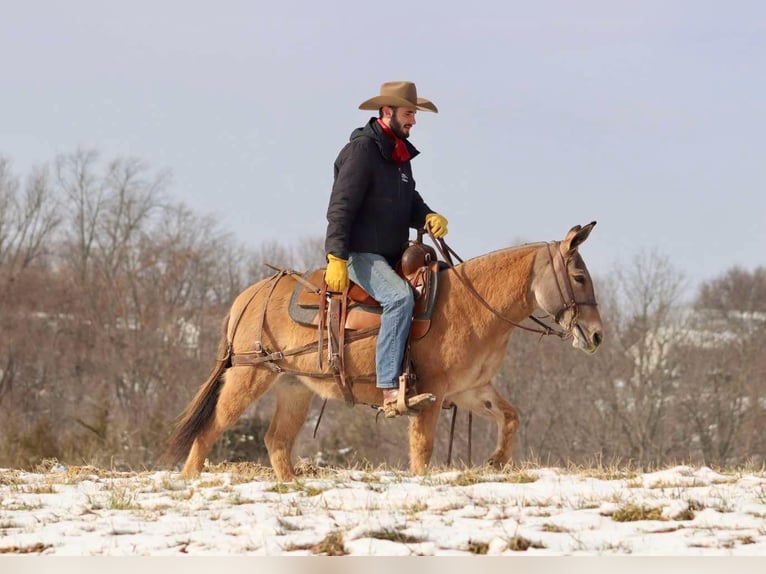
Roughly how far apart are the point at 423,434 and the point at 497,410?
95 centimetres

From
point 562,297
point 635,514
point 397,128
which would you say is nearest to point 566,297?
point 562,297

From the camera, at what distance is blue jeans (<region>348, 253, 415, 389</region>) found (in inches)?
364

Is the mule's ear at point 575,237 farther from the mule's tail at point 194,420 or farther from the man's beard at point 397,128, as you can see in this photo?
the mule's tail at point 194,420

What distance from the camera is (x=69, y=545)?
6.31m

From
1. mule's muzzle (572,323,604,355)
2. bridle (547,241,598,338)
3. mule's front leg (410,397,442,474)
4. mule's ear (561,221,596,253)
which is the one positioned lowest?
mule's front leg (410,397,442,474)

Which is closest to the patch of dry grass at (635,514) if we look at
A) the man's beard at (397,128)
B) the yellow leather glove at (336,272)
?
the yellow leather glove at (336,272)

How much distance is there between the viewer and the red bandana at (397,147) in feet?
32.1

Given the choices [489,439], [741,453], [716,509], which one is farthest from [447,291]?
[741,453]

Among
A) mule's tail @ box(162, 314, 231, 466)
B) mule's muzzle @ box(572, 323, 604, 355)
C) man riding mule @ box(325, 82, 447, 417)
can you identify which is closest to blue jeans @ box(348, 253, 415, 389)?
man riding mule @ box(325, 82, 447, 417)

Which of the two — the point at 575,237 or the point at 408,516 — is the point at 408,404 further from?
the point at 408,516

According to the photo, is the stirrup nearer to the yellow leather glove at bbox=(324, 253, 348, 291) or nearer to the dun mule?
the dun mule

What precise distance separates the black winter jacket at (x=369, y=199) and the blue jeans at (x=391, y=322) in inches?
14.2

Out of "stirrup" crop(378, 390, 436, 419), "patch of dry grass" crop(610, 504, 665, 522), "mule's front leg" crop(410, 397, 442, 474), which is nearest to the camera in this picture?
"patch of dry grass" crop(610, 504, 665, 522)

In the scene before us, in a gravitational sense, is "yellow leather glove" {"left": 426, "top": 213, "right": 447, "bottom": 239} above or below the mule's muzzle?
above
